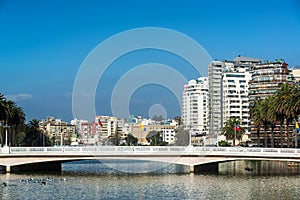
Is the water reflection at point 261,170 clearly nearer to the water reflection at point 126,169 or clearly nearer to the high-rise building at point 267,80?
the water reflection at point 126,169

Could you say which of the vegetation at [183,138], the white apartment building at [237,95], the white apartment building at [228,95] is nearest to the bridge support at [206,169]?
the white apartment building at [228,95]

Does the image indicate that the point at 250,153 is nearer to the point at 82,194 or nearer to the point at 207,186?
the point at 207,186

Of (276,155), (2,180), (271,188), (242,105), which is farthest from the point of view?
(242,105)

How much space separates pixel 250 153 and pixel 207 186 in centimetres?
1248

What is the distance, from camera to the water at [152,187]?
147 feet

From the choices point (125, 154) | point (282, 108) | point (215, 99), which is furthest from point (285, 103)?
point (215, 99)

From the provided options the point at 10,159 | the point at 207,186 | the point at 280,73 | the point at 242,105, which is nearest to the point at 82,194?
the point at 207,186

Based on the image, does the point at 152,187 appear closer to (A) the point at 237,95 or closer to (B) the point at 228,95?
(B) the point at 228,95

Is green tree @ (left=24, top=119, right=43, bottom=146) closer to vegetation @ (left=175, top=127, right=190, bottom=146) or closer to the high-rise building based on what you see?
vegetation @ (left=175, top=127, right=190, bottom=146)

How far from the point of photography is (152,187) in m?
50.8

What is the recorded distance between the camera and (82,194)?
45594mm

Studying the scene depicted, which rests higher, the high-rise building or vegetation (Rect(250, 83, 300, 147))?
the high-rise building

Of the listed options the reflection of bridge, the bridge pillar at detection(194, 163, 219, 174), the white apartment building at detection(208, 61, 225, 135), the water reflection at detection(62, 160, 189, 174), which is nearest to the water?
the reflection of bridge

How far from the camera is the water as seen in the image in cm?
4469
